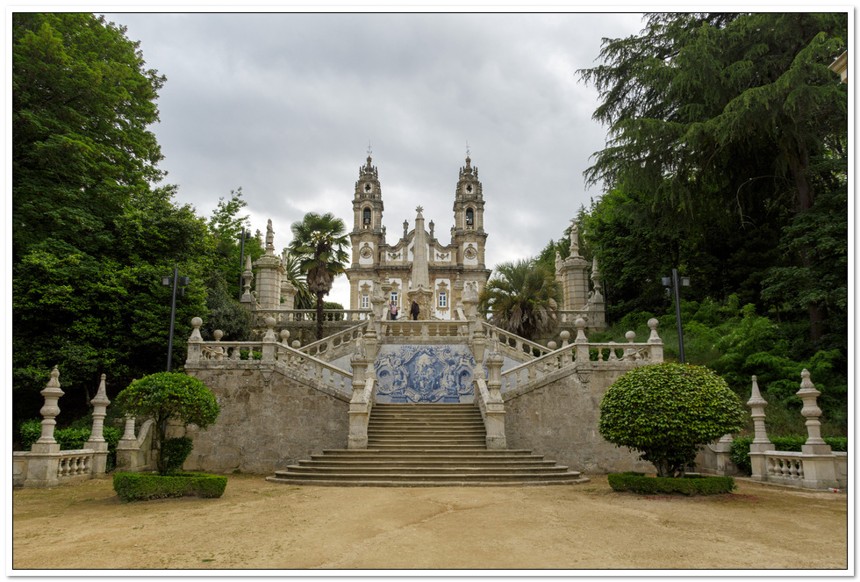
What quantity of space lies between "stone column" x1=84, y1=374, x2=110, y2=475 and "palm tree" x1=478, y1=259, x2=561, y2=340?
1490 cm

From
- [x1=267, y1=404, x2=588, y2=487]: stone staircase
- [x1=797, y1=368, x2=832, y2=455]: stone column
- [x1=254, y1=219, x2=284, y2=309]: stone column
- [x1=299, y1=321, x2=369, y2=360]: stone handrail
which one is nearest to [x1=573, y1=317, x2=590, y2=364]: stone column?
[x1=267, y1=404, x2=588, y2=487]: stone staircase

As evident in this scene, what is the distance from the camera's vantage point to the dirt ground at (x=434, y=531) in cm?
598

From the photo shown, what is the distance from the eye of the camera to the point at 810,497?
10758 millimetres

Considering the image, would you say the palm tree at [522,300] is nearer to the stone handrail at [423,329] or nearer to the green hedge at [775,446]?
the stone handrail at [423,329]

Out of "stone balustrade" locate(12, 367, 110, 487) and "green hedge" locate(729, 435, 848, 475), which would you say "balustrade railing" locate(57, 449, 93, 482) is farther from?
"green hedge" locate(729, 435, 848, 475)

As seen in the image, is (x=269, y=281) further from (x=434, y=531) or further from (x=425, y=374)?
(x=434, y=531)

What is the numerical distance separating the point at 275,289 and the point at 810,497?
24813 millimetres

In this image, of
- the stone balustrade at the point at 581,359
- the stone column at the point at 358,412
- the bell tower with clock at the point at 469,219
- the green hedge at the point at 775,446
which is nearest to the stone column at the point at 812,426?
the green hedge at the point at 775,446

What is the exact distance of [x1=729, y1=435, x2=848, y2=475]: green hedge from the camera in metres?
12.9

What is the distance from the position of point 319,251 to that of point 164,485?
57.5 ft

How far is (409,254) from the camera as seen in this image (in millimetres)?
65500

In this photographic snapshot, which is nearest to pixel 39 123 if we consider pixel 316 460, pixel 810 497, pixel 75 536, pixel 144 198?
pixel 144 198
